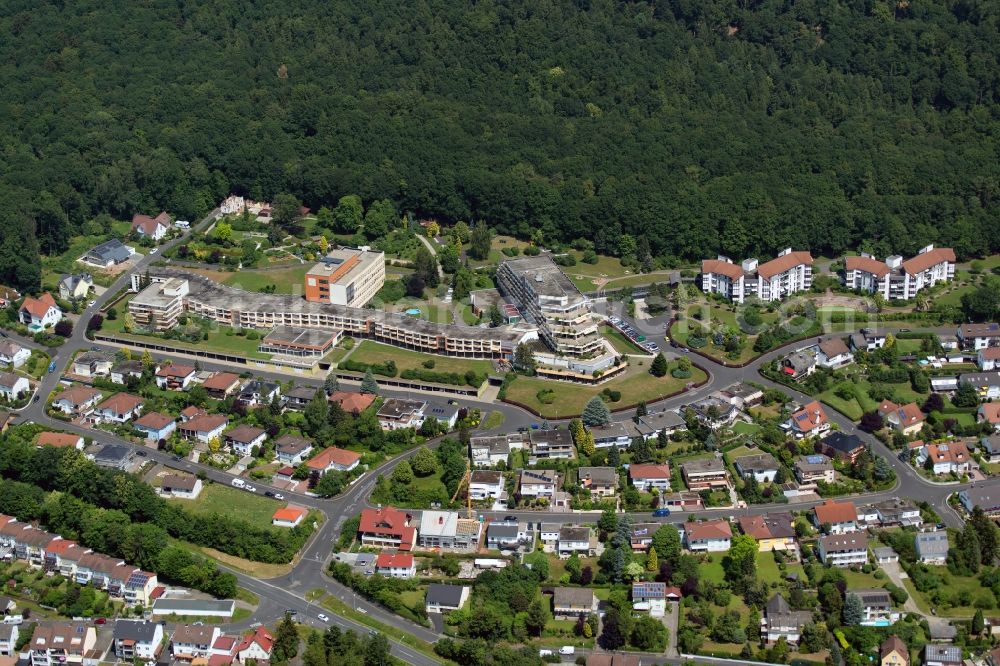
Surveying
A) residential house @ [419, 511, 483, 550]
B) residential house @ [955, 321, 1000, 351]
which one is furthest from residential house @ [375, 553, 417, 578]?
residential house @ [955, 321, 1000, 351]

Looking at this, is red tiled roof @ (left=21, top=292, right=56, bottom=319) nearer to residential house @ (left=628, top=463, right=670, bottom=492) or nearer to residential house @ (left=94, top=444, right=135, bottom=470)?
residential house @ (left=94, top=444, right=135, bottom=470)

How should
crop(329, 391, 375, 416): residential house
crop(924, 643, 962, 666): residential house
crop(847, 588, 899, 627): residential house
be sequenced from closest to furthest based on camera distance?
crop(924, 643, 962, 666): residential house < crop(847, 588, 899, 627): residential house < crop(329, 391, 375, 416): residential house

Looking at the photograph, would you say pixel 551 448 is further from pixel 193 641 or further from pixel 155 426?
pixel 193 641

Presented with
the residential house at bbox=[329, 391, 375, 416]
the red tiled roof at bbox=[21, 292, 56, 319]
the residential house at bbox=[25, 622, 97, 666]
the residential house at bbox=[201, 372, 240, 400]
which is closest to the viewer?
the residential house at bbox=[25, 622, 97, 666]

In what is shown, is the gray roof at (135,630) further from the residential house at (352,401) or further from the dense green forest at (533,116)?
the dense green forest at (533,116)

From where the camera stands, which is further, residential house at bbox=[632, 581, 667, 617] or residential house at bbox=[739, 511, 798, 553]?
residential house at bbox=[739, 511, 798, 553]

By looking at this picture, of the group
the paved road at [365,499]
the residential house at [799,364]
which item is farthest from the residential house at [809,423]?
the residential house at [799,364]

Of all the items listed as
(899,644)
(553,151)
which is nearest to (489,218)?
(553,151)
